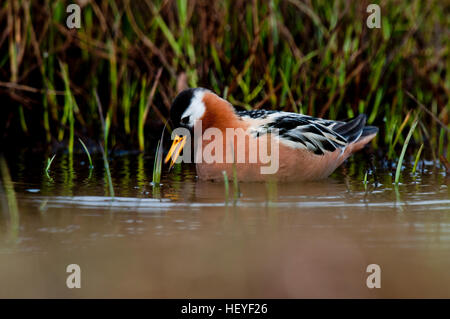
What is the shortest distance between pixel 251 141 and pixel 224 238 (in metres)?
2.00

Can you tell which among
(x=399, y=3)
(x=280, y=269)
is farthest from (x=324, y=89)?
(x=280, y=269)

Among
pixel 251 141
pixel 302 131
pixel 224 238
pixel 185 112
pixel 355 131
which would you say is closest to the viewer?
pixel 224 238

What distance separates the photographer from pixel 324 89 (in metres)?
7.69

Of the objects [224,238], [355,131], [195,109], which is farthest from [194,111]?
[224,238]

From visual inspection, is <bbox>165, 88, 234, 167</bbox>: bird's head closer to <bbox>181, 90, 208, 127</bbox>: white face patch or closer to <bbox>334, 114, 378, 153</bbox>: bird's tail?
<bbox>181, 90, 208, 127</bbox>: white face patch

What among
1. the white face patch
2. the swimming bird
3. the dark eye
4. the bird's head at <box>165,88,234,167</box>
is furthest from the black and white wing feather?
the dark eye

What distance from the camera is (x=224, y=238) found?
13.5ft

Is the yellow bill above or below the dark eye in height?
below

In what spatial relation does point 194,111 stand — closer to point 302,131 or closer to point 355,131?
point 302,131

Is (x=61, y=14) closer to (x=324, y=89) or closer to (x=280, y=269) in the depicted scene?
(x=324, y=89)

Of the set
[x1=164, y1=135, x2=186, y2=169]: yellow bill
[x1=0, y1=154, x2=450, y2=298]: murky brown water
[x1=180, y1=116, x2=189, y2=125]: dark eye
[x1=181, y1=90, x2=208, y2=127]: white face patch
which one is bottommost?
[x1=0, y1=154, x2=450, y2=298]: murky brown water

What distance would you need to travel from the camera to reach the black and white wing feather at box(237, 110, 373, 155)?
616 centimetres

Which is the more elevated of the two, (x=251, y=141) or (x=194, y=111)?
(x=194, y=111)

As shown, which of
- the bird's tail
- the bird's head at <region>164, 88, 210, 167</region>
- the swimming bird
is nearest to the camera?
the swimming bird
